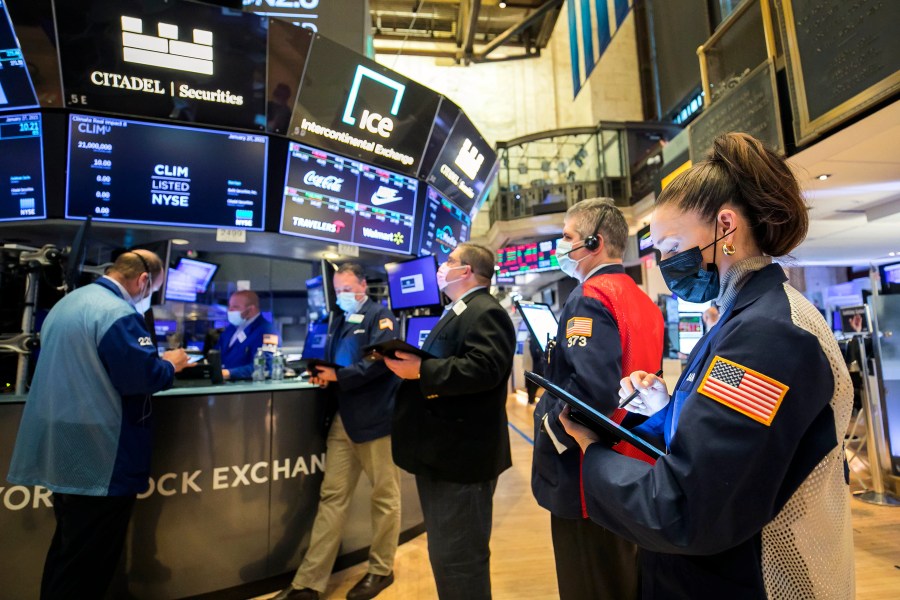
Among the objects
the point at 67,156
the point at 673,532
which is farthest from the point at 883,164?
the point at 67,156

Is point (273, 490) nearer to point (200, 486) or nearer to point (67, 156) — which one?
point (200, 486)

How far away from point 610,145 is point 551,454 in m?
12.2

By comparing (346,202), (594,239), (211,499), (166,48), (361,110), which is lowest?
(211,499)

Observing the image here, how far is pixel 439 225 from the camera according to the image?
4.89m

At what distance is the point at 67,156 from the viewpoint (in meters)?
3.06

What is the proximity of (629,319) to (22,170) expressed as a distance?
382 centimetres

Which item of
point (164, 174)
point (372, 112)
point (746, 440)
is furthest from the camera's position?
point (372, 112)

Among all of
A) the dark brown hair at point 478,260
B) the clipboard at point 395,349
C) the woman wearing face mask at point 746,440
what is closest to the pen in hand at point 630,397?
the woman wearing face mask at point 746,440

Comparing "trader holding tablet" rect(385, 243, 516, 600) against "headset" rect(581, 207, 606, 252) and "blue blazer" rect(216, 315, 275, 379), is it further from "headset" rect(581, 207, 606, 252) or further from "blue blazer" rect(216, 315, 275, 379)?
"blue blazer" rect(216, 315, 275, 379)

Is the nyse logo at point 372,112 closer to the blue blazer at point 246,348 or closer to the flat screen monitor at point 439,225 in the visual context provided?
the flat screen monitor at point 439,225

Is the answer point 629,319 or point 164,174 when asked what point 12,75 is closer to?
point 164,174

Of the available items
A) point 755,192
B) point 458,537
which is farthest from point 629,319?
point 458,537

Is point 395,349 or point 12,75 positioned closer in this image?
point 395,349

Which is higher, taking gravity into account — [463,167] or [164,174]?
[463,167]
